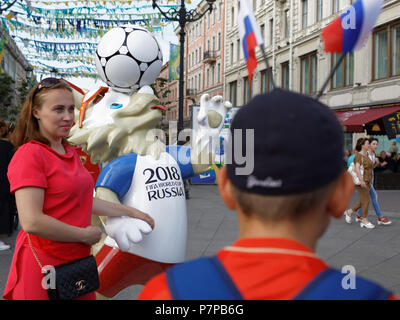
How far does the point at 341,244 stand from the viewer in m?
6.43

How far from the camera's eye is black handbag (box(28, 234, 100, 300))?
1906 mm

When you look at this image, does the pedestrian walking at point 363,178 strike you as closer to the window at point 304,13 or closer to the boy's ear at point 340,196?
the boy's ear at point 340,196

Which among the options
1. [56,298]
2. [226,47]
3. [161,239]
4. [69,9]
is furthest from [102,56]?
[226,47]

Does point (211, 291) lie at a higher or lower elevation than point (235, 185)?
lower

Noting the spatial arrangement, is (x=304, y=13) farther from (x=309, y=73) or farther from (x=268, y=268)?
(x=268, y=268)

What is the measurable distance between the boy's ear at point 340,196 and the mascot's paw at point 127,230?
1559 millimetres

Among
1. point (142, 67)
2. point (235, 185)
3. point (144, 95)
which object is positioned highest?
point (142, 67)

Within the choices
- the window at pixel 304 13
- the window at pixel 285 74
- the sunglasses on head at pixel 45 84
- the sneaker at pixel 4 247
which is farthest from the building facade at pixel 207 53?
the sunglasses on head at pixel 45 84

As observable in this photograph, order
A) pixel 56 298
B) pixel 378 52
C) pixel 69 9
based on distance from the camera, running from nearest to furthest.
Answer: pixel 56 298, pixel 69 9, pixel 378 52

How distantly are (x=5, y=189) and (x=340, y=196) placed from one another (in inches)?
246

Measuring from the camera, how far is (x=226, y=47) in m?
34.7

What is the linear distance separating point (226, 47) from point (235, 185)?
3486cm

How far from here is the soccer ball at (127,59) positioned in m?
3.04
